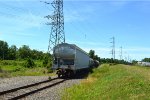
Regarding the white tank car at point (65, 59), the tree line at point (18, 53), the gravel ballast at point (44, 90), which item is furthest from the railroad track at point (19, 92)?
the tree line at point (18, 53)

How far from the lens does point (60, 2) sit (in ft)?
159

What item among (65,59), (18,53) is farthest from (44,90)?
(18,53)

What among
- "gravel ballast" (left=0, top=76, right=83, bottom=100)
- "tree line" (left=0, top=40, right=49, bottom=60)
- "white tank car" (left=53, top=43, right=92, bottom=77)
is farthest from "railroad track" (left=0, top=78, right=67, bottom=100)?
"tree line" (left=0, top=40, right=49, bottom=60)

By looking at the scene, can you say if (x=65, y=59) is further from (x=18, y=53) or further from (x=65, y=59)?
(x=18, y=53)

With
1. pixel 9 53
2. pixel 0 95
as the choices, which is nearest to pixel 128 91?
pixel 0 95

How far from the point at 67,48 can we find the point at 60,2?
43.1 ft

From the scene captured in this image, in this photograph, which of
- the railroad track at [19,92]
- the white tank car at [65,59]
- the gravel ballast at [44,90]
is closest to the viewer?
the railroad track at [19,92]

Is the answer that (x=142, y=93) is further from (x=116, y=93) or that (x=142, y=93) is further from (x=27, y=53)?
(x=27, y=53)

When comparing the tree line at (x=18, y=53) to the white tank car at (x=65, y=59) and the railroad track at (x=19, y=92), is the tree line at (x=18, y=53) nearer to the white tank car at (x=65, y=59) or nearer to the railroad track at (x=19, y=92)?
the white tank car at (x=65, y=59)

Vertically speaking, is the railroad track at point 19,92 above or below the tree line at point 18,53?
below

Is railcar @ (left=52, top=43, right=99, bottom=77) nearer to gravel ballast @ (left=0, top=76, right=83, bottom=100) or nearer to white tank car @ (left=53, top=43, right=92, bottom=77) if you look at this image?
white tank car @ (left=53, top=43, right=92, bottom=77)

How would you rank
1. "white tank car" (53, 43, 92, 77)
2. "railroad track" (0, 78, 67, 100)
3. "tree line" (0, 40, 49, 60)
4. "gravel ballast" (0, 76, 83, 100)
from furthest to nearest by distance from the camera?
"tree line" (0, 40, 49, 60) < "white tank car" (53, 43, 92, 77) < "gravel ballast" (0, 76, 83, 100) < "railroad track" (0, 78, 67, 100)

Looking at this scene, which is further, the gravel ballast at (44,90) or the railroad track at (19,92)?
the gravel ballast at (44,90)

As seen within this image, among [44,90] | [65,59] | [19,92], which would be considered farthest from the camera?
[65,59]
